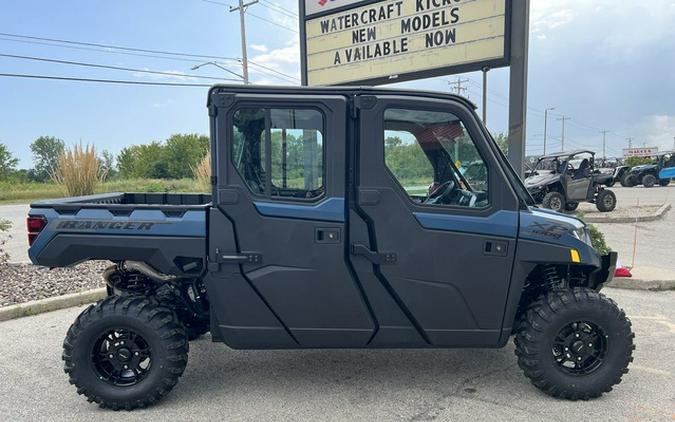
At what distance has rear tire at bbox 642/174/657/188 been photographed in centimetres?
2942

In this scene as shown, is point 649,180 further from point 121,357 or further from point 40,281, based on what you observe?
point 121,357

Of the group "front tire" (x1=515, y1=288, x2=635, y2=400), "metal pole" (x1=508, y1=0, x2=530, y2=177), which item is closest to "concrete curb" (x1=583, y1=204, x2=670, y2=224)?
"metal pole" (x1=508, y1=0, x2=530, y2=177)

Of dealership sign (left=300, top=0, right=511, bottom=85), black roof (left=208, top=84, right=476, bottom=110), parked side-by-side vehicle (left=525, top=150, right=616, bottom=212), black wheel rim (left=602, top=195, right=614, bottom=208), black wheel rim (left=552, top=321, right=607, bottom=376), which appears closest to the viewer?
black roof (left=208, top=84, right=476, bottom=110)

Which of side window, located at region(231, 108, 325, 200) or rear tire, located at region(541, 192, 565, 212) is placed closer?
side window, located at region(231, 108, 325, 200)

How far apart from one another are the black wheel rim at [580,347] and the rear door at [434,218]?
0.49m

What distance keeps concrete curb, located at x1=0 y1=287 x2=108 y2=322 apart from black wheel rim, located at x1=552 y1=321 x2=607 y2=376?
4.77 metres

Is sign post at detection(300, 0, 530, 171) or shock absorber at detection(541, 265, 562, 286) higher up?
sign post at detection(300, 0, 530, 171)

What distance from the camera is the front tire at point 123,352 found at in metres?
3.19

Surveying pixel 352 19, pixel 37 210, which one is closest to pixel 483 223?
pixel 37 210

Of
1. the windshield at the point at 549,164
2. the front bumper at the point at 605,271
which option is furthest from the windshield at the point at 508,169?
the windshield at the point at 549,164

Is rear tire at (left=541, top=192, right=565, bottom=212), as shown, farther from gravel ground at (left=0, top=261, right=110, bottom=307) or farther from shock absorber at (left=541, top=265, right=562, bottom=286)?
gravel ground at (left=0, top=261, right=110, bottom=307)

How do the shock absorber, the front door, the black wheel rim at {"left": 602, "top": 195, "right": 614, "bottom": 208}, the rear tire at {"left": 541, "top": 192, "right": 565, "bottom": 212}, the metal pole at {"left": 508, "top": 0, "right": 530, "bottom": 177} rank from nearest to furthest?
1. the shock absorber
2. the metal pole at {"left": 508, "top": 0, "right": 530, "bottom": 177}
3. the rear tire at {"left": 541, "top": 192, "right": 565, "bottom": 212}
4. the front door
5. the black wheel rim at {"left": 602, "top": 195, "right": 614, "bottom": 208}

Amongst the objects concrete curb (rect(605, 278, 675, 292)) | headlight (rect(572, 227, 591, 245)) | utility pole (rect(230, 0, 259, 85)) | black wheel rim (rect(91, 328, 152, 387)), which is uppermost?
utility pole (rect(230, 0, 259, 85))

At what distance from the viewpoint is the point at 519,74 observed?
6484mm
